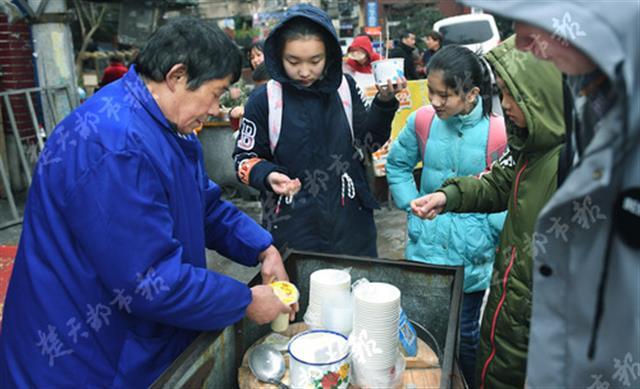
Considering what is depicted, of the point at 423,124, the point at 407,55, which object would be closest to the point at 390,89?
the point at 423,124

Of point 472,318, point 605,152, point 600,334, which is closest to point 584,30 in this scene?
point 605,152

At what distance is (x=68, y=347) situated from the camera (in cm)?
158

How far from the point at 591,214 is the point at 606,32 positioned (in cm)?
42

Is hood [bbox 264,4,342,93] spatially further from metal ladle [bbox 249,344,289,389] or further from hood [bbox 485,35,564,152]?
metal ladle [bbox 249,344,289,389]

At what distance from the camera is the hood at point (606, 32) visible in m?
0.96

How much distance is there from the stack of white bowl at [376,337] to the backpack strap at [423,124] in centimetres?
134

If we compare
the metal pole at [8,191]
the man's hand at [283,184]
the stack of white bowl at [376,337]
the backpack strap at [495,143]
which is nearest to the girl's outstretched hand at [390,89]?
the backpack strap at [495,143]

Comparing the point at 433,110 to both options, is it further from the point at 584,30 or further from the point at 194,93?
the point at 584,30

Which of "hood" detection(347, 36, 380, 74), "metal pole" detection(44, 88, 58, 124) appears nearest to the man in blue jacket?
"hood" detection(347, 36, 380, 74)

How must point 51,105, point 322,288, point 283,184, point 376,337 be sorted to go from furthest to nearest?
point 51,105
point 283,184
point 322,288
point 376,337

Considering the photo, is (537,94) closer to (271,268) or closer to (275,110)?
(271,268)

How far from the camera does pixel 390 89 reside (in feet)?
8.93

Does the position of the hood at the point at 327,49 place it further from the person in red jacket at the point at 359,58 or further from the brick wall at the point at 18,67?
the brick wall at the point at 18,67

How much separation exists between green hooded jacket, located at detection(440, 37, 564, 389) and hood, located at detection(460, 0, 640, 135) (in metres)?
0.70
